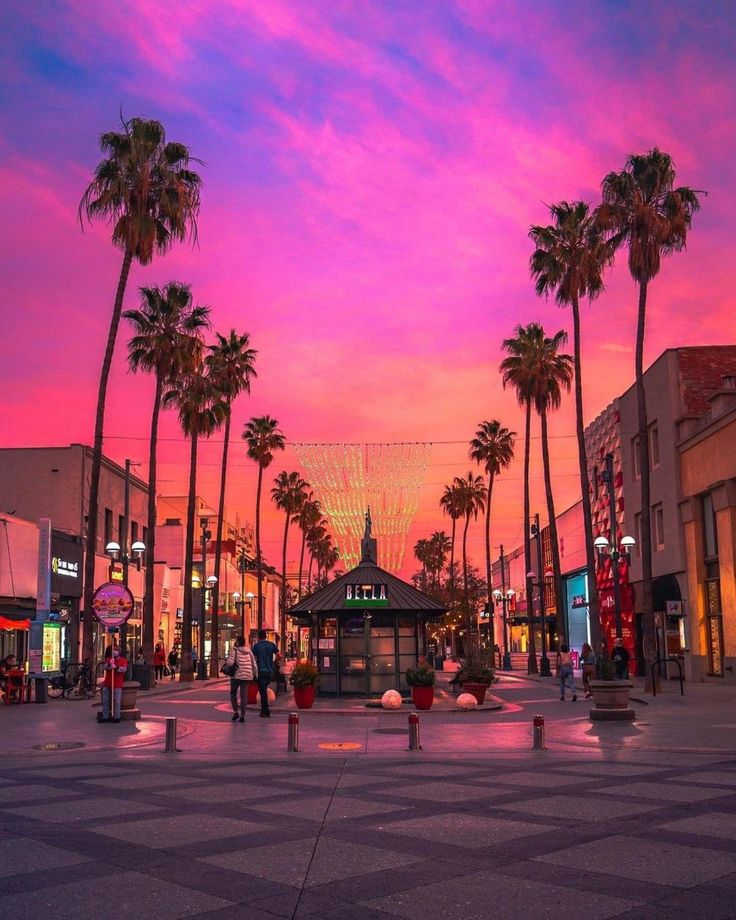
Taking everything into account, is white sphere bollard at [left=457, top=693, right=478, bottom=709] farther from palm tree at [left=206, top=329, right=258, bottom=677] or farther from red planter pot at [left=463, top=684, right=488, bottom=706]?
palm tree at [left=206, top=329, right=258, bottom=677]

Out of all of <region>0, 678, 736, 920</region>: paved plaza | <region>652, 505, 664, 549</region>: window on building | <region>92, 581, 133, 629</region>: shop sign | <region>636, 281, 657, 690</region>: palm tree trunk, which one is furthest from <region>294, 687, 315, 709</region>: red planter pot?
<region>652, 505, 664, 549</region>: window on building

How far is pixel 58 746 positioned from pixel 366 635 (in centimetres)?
1395

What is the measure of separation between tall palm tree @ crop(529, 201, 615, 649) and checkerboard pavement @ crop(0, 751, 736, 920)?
24618 mm

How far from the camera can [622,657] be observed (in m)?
30.9

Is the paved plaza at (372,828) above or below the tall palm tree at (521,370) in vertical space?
below

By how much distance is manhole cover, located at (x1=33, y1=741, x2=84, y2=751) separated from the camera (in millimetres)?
17797

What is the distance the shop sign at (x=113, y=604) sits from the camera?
927 inches

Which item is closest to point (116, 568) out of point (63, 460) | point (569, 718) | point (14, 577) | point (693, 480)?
point (63, 460)

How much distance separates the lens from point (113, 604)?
77.7 feet

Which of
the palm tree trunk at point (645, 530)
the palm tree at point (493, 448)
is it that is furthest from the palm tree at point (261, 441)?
the palm tree trunk at point (645, 530)

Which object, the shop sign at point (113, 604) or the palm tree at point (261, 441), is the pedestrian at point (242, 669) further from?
the palm tree at point (261, 441)

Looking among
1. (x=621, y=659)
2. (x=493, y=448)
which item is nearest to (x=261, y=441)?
(x=493, y=448)

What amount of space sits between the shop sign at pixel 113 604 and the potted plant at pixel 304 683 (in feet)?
18.0

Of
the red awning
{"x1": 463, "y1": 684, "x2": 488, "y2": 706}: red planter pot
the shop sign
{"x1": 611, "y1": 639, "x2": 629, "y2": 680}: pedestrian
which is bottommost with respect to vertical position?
{"x1": 463, "y1": 684, "x2": 488, "y2": 706}: red planter pot
